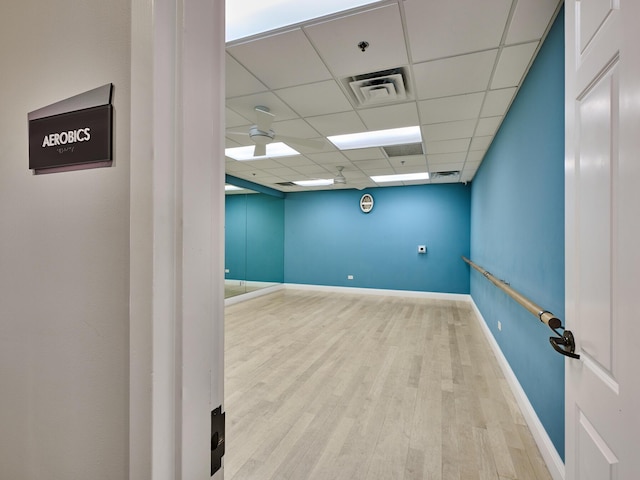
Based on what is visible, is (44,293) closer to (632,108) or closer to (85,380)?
(85,380)

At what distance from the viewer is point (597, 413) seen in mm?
890

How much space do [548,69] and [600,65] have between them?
137 centimetres

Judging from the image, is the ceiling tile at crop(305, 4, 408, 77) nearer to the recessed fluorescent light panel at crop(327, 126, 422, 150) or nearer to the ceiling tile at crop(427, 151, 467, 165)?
the recessed fluorescent light panel at crop(327, 126, 422, 150)

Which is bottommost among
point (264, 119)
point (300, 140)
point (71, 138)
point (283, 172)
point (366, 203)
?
point (71, 138)

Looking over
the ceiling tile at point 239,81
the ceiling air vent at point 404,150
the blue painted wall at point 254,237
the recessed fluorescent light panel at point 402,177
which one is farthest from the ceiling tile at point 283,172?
the ceiling tile at point 239,81

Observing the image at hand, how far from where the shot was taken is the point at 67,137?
22.7 inches

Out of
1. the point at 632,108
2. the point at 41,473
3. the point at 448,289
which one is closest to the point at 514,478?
the point at 632,108

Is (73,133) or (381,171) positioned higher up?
(381,171)

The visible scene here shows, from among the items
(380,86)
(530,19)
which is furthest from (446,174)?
(530,19)

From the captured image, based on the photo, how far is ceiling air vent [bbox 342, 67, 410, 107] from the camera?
248 centimetres

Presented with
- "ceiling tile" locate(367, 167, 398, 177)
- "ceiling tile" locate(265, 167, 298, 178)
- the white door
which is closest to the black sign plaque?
the white door

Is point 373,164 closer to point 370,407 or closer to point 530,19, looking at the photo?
point 530,19

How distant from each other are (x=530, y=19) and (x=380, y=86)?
1082 millimetres

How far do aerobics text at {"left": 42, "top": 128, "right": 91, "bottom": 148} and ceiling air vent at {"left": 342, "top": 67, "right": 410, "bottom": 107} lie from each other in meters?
2.38
